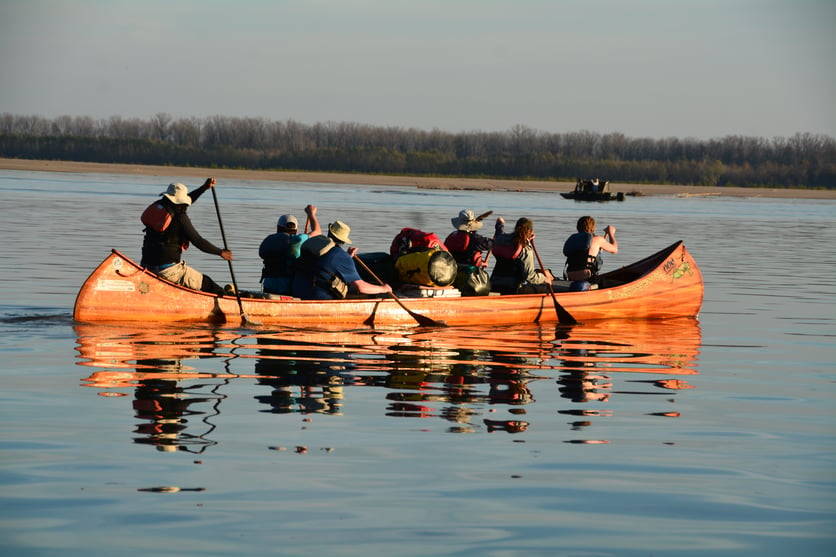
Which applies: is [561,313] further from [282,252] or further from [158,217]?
[158,217]

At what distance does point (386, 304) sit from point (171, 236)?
10.0 feet

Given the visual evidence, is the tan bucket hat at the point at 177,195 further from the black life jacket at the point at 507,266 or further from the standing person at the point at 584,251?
the standing person at the point at 584,251

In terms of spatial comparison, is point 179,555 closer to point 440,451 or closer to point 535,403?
point 440,451

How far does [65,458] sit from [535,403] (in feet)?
14.4

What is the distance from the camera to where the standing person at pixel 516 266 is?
16.2 metres

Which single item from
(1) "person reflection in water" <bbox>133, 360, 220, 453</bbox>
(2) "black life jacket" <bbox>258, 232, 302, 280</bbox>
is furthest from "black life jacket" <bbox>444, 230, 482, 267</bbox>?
(1) "person reflection in water" <bbox>133, 360, 220, 453</bbox>

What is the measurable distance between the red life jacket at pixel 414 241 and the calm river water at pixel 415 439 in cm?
125

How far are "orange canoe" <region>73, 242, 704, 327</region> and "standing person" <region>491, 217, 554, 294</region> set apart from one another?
382 mm

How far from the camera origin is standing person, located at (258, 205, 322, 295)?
1480 centimetres

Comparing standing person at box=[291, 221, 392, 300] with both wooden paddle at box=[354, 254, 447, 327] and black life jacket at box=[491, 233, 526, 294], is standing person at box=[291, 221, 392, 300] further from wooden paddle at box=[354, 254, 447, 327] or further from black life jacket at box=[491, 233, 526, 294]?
black life jacket at box=[491, 233, 526, 294]

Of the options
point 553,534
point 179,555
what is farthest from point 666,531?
point 179,555

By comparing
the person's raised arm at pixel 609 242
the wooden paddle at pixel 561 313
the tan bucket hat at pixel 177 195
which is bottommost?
the wooden paddle at pixel 561 313

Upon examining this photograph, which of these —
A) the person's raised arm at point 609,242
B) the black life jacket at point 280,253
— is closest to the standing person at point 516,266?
the person's raised arm at point 609,242

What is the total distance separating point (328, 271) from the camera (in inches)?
579
